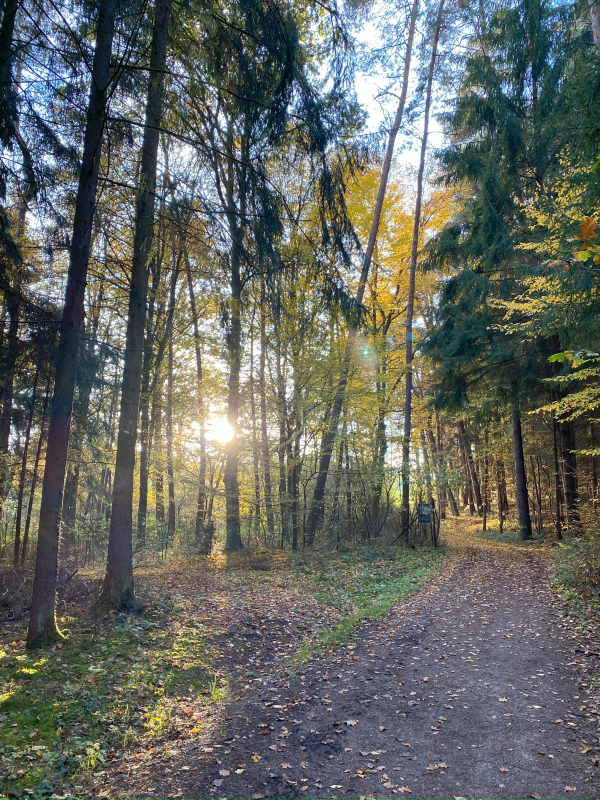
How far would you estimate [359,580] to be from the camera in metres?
10.5

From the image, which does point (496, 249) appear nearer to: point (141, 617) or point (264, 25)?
point (264, 25)

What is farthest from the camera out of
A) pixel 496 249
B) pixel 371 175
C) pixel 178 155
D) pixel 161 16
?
pixel 371 175

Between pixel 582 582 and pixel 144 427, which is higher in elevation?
pixel 144 427

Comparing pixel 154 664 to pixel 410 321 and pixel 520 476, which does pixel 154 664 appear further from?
pixel 520 476

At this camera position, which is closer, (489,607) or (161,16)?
(161,16)

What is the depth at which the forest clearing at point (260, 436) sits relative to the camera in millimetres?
3914

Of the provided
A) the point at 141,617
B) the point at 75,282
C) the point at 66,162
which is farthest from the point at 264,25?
the point at 141,617

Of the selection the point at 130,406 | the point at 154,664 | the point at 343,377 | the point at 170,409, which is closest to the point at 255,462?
the point at 170,409

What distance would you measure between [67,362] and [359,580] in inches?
309

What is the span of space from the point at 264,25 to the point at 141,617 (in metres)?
8.21

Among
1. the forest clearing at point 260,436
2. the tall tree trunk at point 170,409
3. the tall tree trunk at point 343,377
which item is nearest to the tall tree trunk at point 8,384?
the forest clearing at point 260,436

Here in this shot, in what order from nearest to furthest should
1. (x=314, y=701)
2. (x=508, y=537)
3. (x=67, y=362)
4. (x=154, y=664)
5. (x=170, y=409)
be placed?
(x=314, y=701)
(x=154, y=664)
(x=67, y=362)
(x=170, y=409)
(x=508, y=537)

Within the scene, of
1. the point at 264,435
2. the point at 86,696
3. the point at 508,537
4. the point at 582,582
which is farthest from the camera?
the point at 508,537

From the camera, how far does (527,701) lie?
14.6 feet
